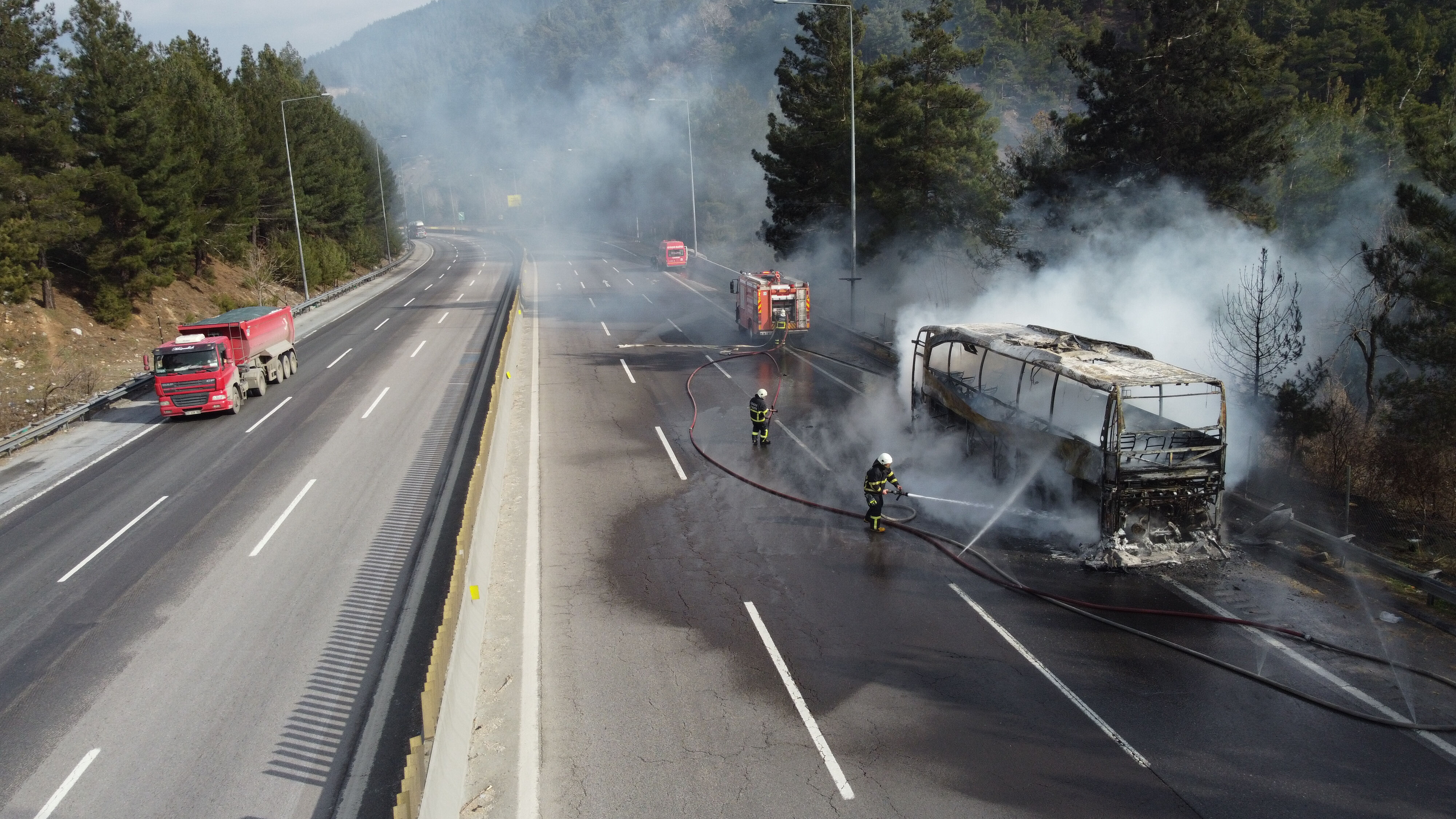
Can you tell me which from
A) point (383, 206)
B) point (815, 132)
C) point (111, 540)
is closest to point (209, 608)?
point (111, 540)

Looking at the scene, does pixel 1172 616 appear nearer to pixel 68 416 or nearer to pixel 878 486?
pixel 878 486

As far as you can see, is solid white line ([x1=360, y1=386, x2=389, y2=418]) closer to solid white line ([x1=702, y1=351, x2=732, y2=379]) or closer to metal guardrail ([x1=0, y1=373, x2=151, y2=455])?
metal guardrail ([x1=0, y1=373, x2=151, y2=455])

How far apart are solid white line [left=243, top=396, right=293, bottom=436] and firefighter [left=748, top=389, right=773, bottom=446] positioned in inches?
467

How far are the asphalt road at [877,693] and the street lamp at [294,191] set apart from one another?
32323mm

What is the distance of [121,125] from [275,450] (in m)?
21.1

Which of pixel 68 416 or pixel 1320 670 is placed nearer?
pixel 1320 670

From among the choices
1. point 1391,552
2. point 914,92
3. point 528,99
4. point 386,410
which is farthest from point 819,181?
point 528,99

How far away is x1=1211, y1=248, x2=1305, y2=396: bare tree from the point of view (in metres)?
16.0

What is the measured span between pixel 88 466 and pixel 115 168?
60.3ft

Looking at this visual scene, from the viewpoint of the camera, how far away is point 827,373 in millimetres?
25797

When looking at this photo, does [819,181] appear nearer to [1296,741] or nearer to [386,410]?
[386,410]

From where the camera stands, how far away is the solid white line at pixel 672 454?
1630 cm

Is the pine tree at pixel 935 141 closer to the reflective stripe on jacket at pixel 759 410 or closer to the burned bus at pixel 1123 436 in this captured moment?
the reflective stripe on jacket at pixel 759 410

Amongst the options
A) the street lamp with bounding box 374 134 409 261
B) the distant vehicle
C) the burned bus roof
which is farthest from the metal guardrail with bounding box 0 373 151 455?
the street lamp with bounding box 374 134 409 261
